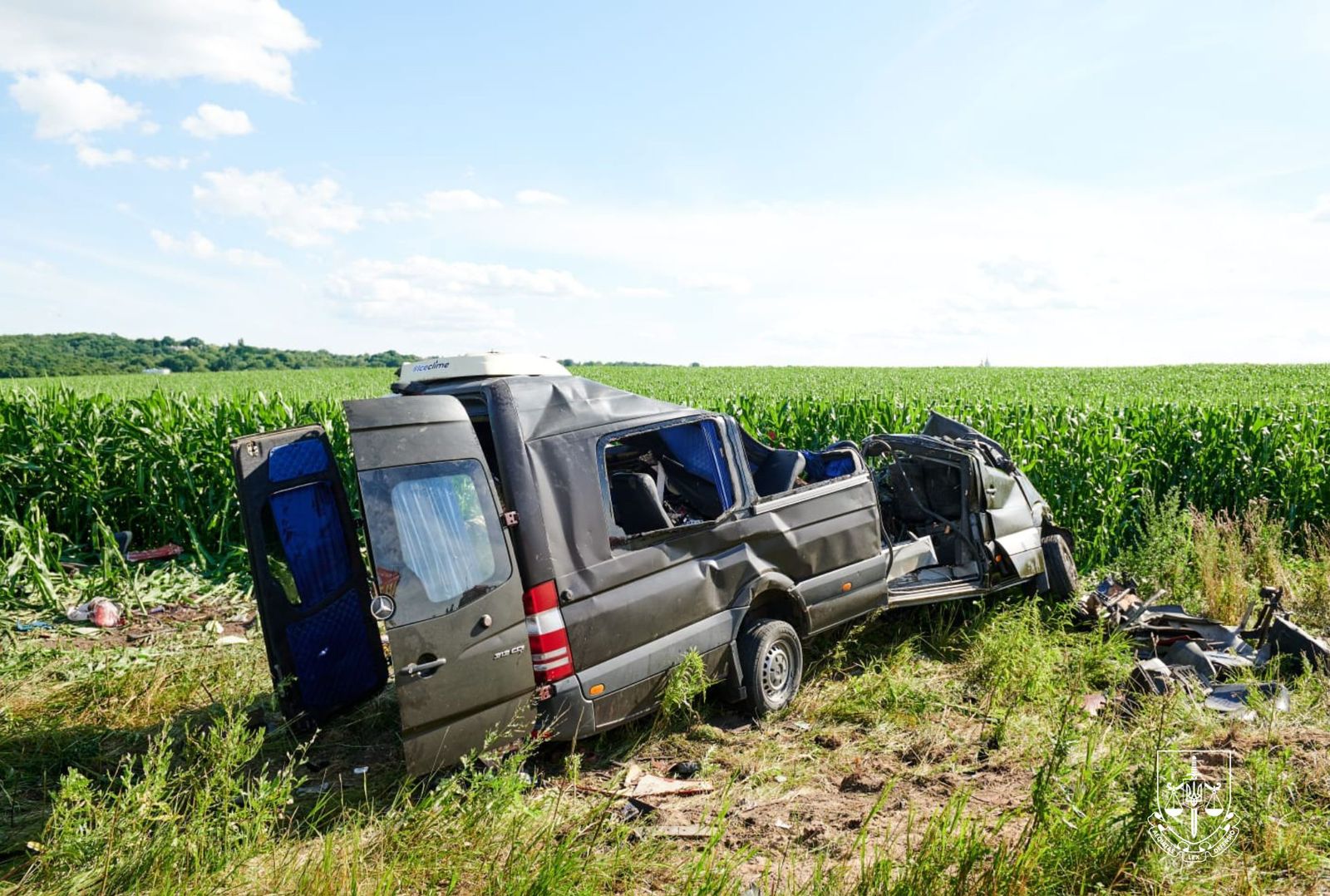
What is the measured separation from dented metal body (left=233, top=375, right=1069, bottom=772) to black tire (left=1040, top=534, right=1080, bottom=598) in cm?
166

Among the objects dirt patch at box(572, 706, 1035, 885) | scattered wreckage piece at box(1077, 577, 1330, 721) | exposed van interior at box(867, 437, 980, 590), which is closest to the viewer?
dirt patch at box(572, 706, 1035, 885)

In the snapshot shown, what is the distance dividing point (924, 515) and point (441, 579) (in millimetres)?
5214

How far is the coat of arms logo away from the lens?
12.3ft

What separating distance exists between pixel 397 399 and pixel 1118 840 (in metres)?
3.94

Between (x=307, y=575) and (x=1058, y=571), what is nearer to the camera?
(x=307, y=575)

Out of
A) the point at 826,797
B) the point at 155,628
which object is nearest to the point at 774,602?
the point at 826,797

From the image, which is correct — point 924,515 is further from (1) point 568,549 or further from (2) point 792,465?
(1) point 568,549

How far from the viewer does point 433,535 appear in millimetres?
4586

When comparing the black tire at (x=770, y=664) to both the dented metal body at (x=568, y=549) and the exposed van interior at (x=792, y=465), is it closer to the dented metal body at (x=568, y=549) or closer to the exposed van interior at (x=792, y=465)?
the dented metal body at (x=568, y=549)

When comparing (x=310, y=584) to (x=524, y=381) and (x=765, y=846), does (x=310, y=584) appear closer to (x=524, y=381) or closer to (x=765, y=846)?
(x=524, y=381)

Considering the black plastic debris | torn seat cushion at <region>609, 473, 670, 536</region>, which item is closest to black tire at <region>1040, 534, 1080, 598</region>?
torn seat cushion at <region>609, 473, 670, 536</region>

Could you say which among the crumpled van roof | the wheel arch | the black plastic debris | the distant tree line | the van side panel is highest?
the distant tree line

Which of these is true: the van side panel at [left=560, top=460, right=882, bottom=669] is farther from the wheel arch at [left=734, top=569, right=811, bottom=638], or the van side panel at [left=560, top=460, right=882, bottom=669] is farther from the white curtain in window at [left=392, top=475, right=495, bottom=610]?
the white curtain in window at [left=392, top=475, right=495, bottom=610]

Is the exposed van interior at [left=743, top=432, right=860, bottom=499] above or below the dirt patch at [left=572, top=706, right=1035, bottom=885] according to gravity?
above
